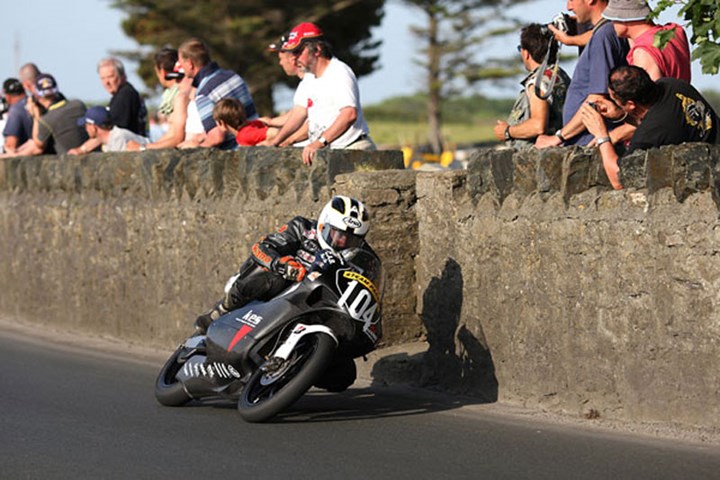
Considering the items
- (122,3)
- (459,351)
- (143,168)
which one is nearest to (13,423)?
(459,351)

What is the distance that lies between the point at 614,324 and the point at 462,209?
5.69 ft

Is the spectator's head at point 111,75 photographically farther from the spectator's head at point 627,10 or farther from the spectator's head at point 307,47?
the spectator's head at point 627,10

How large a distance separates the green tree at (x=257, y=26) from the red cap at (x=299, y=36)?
3306 cm

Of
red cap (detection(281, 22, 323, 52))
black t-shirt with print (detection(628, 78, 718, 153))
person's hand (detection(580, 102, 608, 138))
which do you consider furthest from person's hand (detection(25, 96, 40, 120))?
black t-shirt with print (detection(628, 78, 718, 153))

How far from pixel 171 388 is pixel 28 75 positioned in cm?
863

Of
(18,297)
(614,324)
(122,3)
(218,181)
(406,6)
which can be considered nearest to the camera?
(614,324)

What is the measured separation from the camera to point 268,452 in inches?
314

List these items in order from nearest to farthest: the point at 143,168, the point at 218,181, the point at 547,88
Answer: the point at 547,88, the point at 218,181, the point at 143,168

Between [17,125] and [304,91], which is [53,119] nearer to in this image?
[17,125]

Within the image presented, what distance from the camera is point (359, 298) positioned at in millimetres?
8969

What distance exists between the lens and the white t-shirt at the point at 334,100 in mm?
11578

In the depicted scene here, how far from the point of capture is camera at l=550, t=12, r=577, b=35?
10.2 metres

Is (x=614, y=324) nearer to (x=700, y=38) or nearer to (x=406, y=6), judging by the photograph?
(x=700, y=38)

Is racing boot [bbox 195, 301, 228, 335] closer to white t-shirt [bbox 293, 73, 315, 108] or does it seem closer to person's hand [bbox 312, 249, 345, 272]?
person's hand [bbox 312, 249, 345, 272]
